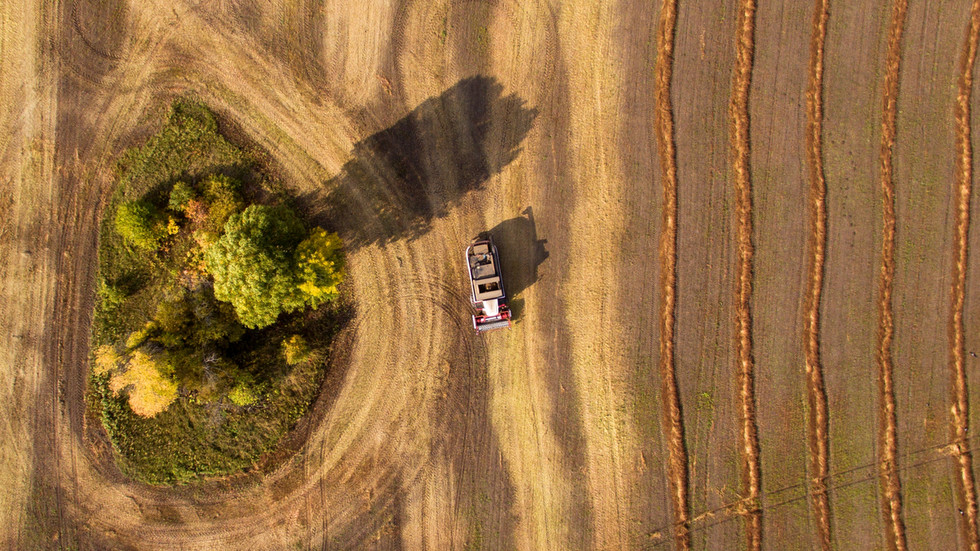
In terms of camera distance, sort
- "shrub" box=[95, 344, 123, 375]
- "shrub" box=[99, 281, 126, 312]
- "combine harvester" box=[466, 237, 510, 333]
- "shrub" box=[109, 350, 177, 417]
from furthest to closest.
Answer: "shrub" box=[99, 281, 126, 312] → "combine harvester" box=[466, 237, 510, 333] → "shrub" box=[95, 344, 123, 375] → "shrub" box=[109, 350, 177, 417]

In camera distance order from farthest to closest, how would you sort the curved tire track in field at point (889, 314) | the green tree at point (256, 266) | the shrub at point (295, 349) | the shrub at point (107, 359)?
1. the curved tire track in field at point (889, 314)
2. the shrub at point (295, 349)
3. the shrub at point (107, 359)
4. the green tree at point (256, 266)

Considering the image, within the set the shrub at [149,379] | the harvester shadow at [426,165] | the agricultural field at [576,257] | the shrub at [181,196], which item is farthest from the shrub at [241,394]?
the shrub at [181,196]

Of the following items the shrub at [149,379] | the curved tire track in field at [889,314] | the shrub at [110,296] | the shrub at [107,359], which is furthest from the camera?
the curved tire track in field at [889,314]

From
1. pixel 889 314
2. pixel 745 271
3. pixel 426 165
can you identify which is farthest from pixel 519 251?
pixel 889 314

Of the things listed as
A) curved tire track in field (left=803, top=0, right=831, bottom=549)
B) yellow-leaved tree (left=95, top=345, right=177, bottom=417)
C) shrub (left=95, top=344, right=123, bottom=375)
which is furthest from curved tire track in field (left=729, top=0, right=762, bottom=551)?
shrub (left=95, top=344, right=123, bottom=375)

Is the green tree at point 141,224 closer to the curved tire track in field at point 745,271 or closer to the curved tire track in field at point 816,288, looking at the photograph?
the curved tire track in field at point 745,271

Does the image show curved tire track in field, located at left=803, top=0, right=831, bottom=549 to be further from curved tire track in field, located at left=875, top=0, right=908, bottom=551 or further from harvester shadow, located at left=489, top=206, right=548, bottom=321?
harvester shadow, located at left=489, top=206, right=548, bottom=321

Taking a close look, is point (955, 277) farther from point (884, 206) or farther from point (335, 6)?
point (335, 6)
